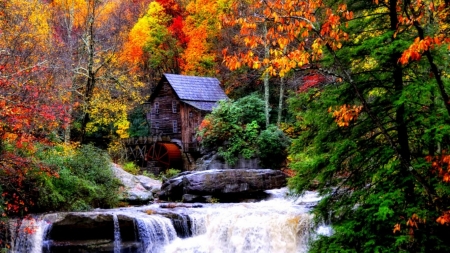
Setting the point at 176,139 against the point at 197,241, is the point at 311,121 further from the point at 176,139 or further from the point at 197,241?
the point at 176,139

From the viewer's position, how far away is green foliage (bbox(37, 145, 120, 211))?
13.2 metres

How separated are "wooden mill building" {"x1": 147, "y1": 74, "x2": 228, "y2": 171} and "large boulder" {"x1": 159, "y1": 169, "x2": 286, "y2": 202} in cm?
1071

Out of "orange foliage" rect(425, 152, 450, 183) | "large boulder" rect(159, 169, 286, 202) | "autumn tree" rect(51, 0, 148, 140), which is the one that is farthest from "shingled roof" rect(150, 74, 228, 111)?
"orange foliage" rect(425, 152, 450, 183)

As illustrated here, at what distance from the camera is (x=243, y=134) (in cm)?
2595

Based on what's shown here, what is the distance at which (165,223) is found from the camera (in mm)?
13242

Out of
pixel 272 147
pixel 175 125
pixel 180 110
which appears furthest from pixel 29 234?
pixel 175 125

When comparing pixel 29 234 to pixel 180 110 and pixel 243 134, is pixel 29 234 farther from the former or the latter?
pixel 180 110

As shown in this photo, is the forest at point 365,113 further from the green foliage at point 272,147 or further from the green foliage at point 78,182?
the green foliage at point 272,147

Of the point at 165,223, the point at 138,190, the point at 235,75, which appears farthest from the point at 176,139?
the point at 165,223

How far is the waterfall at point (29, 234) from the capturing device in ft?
36.1

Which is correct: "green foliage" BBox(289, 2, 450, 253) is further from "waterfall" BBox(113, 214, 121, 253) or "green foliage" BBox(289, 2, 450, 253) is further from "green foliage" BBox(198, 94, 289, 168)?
"green foliage" BBox(198, 94, 289, 168)

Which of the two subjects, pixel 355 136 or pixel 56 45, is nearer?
pixel 355 136

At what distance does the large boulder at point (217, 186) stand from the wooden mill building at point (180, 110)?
10.7 m

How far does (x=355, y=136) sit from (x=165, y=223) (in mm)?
8178
